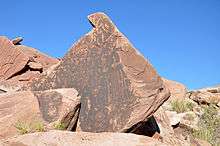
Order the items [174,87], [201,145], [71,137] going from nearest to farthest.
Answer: [71,137] < [201,145] < [174,87]

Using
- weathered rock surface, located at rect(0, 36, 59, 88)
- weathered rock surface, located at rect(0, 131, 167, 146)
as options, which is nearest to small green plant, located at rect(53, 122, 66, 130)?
weathered rock surface, located at rect(0, 131, 167, 146)

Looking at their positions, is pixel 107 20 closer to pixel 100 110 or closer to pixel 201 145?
pixel 100 110

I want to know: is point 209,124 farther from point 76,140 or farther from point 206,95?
point 76,140

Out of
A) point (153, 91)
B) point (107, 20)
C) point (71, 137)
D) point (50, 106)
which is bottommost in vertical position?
point (71, 137)

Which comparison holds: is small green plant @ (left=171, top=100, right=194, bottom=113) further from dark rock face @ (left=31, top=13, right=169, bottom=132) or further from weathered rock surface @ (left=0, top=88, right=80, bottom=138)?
weathered rock surface @ (left=0, top=88, right=80, bottom=138)

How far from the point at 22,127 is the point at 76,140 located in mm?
1930

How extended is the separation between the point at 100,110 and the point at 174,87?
46.2ft

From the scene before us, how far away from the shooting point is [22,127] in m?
7.74

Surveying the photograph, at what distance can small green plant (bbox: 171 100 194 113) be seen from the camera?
18438 mm

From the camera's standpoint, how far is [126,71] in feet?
29.6

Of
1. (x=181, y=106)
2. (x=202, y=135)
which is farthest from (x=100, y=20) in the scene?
(x=181, y=106)

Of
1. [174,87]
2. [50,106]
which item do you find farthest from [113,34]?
[174,87]

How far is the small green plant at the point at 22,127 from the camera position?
7637 millimetres

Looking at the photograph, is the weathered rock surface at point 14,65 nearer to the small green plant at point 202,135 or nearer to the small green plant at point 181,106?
the small green plant at point 202,135
